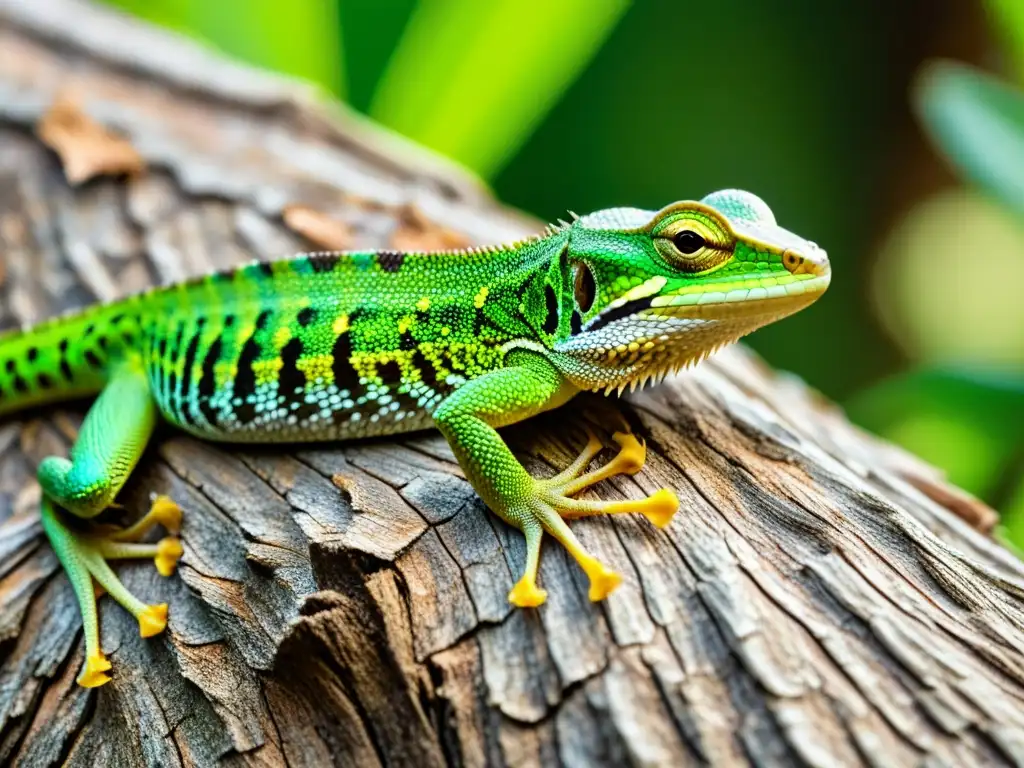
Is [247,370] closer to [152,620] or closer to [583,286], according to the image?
[152,620]

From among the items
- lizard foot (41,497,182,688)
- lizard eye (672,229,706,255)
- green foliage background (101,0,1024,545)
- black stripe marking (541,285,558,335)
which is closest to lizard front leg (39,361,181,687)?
lizard foot (41,497,182,688)

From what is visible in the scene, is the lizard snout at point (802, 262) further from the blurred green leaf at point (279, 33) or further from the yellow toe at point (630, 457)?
the blurred green leaf at point (279, 33)

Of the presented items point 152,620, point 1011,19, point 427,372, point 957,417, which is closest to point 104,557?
point 152,620

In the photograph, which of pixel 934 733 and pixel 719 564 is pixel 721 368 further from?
pixel 934 733

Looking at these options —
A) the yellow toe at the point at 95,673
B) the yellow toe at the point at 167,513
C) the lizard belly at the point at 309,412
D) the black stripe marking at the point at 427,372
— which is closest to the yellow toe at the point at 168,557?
the yellow toe at the point at 167,513

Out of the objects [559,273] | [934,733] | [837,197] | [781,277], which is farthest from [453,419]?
[837,197]

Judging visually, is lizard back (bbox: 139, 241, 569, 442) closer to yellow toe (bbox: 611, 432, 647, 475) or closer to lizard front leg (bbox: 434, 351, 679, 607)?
lizard front leg (bbox: 434, 351, 679, 607)
